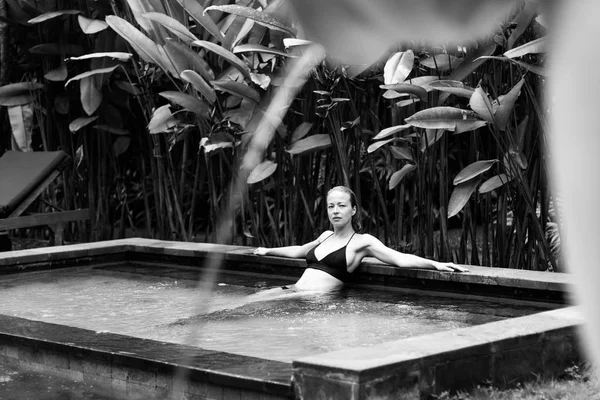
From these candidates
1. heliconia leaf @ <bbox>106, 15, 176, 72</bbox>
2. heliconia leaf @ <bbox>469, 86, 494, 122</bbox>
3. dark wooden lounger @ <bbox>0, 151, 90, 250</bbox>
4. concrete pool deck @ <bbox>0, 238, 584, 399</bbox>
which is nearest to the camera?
concrete pool deck @ <bbox>0, 238, 584, 399</bbox>

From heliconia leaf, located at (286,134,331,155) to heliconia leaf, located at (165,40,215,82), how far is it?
0.64 meters

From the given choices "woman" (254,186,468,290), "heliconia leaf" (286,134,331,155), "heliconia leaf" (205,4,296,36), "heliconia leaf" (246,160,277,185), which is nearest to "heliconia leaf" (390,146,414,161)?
"heliconia leaf" (286,134,331,155)

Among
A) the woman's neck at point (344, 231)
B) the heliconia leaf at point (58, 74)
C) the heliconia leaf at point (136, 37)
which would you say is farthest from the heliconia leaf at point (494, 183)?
the heliconia leaf at point (58, 74)

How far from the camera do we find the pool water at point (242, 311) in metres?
3.30

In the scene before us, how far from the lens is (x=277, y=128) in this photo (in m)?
4.13

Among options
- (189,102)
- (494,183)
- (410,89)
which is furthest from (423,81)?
(189,102)

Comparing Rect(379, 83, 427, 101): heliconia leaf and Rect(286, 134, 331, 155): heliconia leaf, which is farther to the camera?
Rect(286, 134, 331, 155): heliconia leaf

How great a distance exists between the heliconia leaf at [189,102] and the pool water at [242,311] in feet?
3.63

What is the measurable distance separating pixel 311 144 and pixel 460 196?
1.06m

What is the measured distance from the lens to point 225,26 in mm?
5707

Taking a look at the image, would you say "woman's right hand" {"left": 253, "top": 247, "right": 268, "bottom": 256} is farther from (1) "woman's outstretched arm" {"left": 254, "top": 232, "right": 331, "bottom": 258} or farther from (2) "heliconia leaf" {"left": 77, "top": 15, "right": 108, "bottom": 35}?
(2) "heliconia leaf" {"left": 77, "top": 15, "right": 108, "bottom": 35}

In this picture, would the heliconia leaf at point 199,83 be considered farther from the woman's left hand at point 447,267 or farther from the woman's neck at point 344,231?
the woman's left hand at point 447,267

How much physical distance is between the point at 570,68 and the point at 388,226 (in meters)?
5.03

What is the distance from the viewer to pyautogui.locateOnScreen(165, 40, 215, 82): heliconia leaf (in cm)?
521
